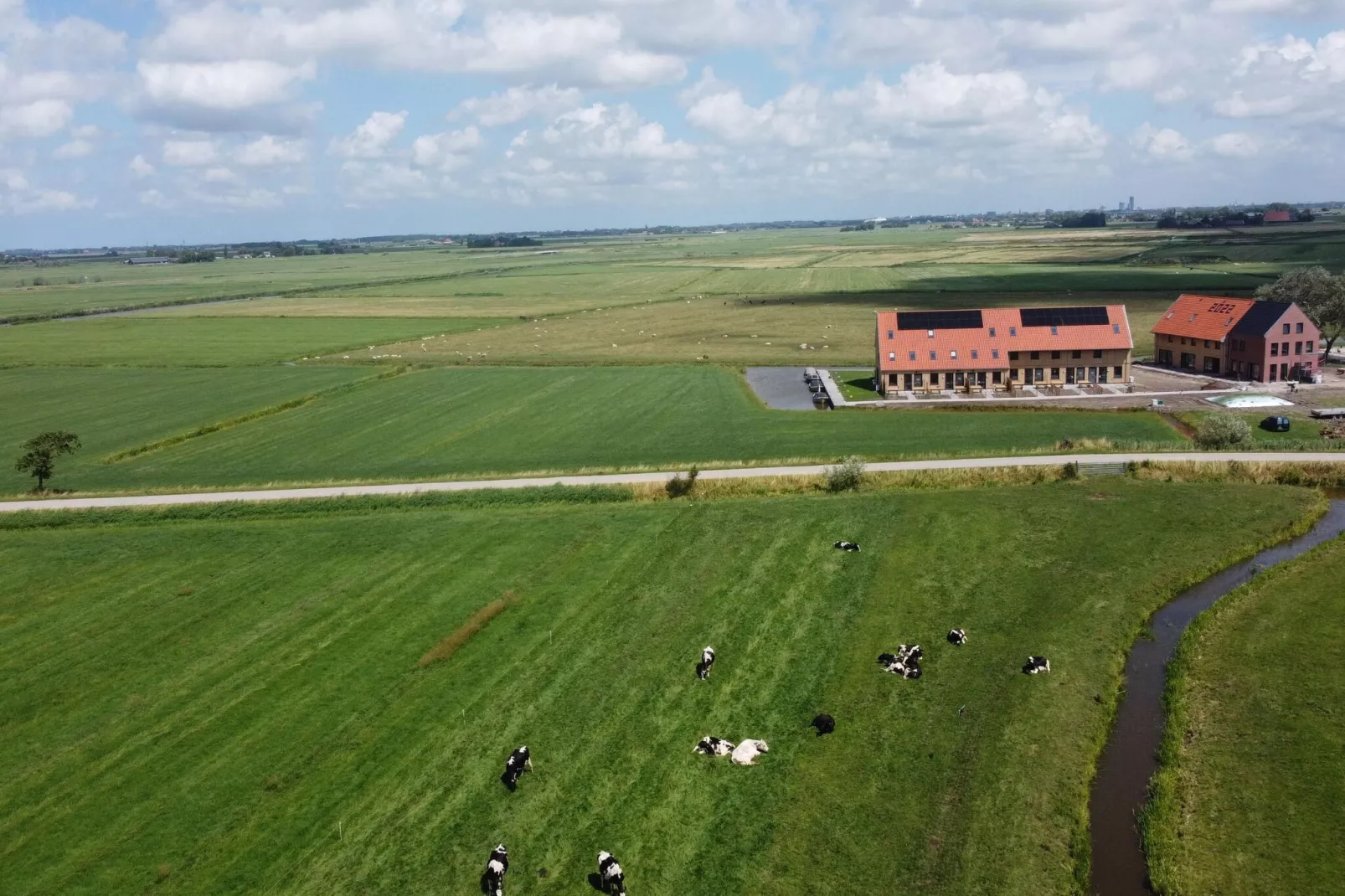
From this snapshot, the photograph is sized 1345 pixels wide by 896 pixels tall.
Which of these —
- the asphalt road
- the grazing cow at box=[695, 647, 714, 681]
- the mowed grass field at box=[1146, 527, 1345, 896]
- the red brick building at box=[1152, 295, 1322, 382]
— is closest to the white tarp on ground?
the red brick building at box=[1152, 295, 1322, 382]

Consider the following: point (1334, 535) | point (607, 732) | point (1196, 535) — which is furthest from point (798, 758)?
point (1334, 535)

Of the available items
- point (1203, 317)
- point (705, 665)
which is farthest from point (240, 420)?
point (1203, 317)

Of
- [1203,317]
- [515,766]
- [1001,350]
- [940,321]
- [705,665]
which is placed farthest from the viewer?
[1203,317]

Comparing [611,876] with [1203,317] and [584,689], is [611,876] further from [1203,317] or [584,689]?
[1203,317]

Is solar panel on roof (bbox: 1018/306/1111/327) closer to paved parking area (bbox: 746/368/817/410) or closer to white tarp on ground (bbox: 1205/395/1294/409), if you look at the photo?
white tarp on ground (bbox: 1205/395/1294/409)

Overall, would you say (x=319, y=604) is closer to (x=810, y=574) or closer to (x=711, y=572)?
(x=711, y=572)

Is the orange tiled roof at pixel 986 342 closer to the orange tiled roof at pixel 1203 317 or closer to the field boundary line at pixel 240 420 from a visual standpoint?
the orange tiled roof at pixel 1203 317
